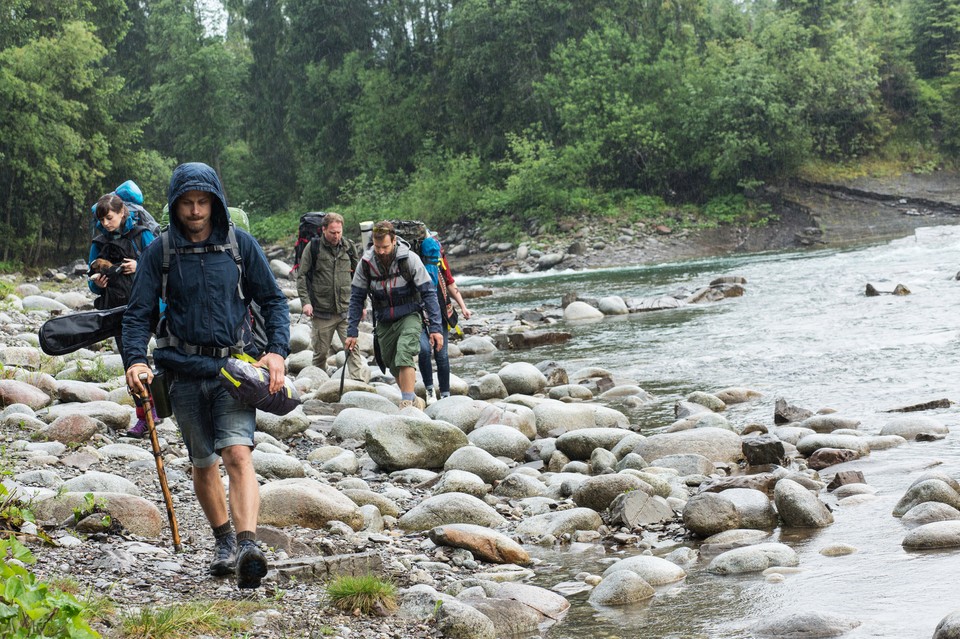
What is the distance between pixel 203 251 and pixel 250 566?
4.59ft

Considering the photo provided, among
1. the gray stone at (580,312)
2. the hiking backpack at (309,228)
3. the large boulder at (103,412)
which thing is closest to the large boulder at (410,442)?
the large boulder at (103,412)

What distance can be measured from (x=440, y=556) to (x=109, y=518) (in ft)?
5.84

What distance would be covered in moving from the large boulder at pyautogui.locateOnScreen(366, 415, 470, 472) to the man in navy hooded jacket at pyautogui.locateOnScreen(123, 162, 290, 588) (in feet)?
10.7

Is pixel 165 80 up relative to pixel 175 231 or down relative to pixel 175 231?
up

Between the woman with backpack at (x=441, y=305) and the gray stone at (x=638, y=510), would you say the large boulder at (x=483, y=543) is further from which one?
the woman with backpack at (x=441, y=305)

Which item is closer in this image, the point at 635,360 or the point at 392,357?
the point at 392,357

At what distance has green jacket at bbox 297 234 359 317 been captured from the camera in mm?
11539

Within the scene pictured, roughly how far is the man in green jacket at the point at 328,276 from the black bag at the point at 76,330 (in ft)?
A: 21.1

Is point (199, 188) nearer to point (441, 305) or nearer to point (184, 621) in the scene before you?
point (184, 621)

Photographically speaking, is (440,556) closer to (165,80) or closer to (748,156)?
(748,156)

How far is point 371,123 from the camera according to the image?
196ft

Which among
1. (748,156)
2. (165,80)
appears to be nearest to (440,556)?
(748,156)

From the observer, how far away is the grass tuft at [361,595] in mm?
4262

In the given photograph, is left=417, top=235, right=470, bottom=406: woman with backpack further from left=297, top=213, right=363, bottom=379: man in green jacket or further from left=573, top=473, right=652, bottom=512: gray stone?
left=573, top=473, right=652, bottom=512: gray stone
